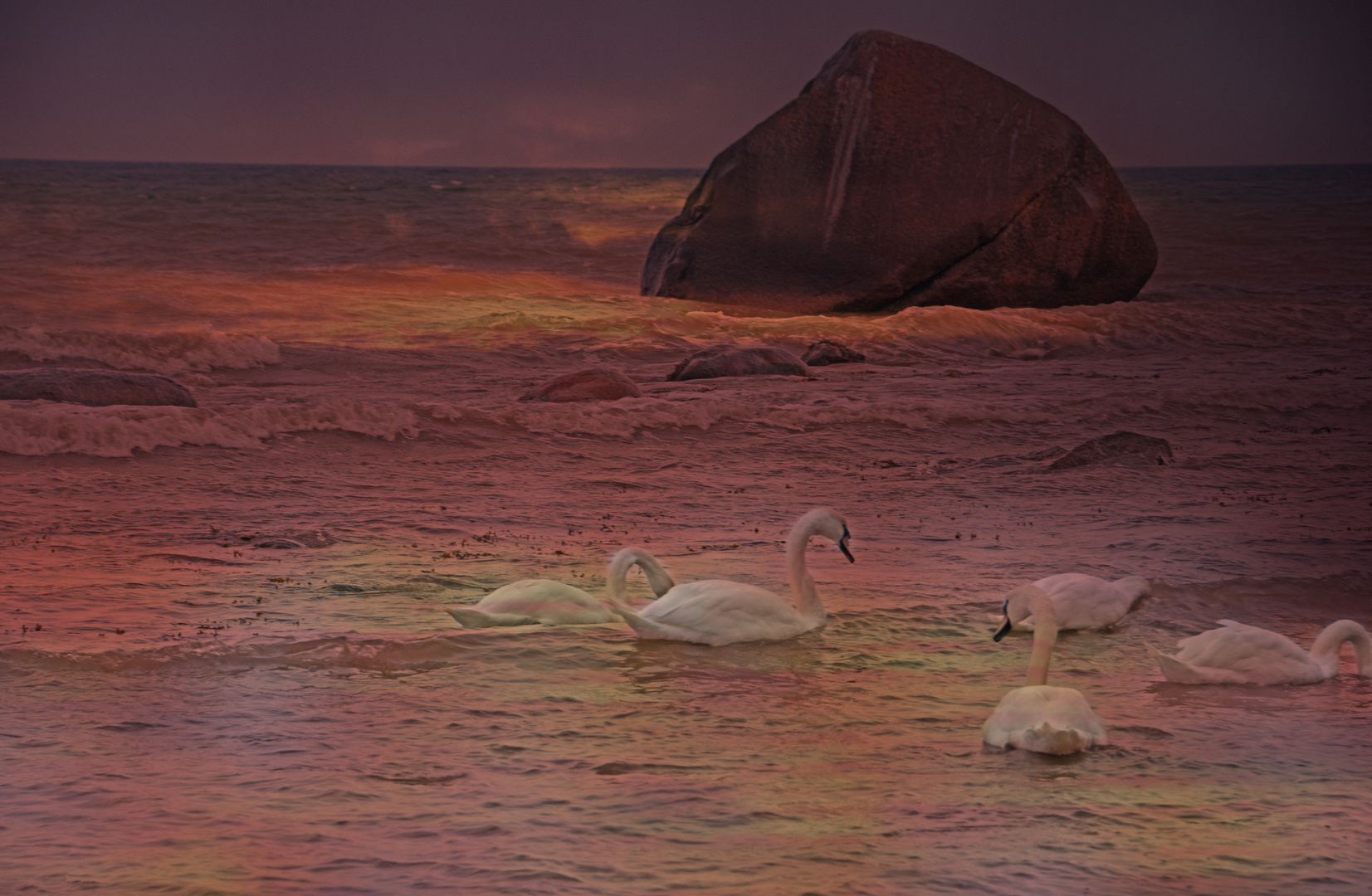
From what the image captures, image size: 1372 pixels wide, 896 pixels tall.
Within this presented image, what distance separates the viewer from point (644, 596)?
19.4 feet

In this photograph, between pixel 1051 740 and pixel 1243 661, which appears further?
pixel 1243 661

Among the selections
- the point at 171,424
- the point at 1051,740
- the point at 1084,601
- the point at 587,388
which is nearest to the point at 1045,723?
the point at 1051,740

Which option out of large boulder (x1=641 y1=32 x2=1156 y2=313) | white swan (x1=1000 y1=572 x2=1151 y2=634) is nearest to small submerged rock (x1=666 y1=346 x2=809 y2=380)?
large boulder (x1=641 y1=32 x2=1156 y2=313)

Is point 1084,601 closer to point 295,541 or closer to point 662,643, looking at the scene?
point 662,643

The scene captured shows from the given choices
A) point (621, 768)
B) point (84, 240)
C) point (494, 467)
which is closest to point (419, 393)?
point (494, 467)

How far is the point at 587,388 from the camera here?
34.8 ft

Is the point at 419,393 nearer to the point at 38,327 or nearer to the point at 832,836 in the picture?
the point at 38,327

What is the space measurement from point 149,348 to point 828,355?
20.7 feet

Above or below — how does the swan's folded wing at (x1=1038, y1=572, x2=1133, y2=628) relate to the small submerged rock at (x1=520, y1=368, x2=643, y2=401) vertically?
below

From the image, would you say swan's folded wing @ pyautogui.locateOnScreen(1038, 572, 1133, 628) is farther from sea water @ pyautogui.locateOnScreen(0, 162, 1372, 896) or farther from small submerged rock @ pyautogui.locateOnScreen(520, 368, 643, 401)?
small submerged rock @ pyautogui.locateOnScreen(520, 368, 643, 401)

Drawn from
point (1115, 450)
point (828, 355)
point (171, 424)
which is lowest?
point (171, 424)

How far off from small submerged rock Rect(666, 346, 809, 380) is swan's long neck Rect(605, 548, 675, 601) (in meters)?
6.22

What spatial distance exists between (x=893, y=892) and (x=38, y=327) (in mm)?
12756

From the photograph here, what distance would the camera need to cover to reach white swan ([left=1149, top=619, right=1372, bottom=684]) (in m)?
4.75
